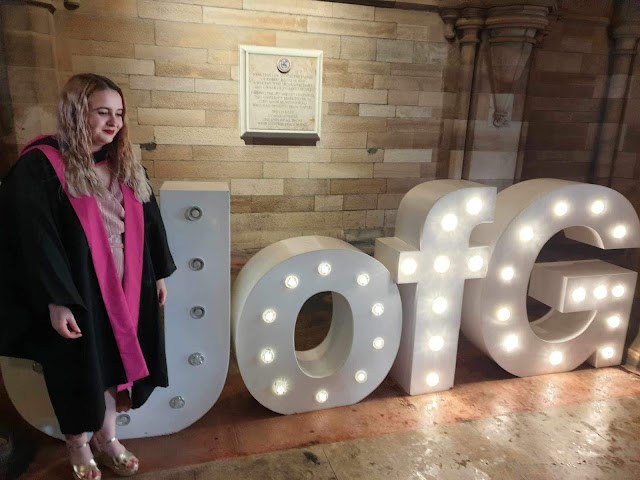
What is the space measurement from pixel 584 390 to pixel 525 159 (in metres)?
3.06

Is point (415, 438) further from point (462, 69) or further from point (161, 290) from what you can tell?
point (462, 69)

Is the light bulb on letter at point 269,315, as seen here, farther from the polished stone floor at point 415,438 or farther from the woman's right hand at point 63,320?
the woman's right hand at point 63,320

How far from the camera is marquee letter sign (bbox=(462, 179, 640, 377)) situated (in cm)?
291

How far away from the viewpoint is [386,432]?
2.55m

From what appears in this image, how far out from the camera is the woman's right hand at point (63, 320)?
1.83m

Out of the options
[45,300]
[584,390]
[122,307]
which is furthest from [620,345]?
[45,300]

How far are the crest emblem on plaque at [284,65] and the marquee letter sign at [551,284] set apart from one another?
2392 mm

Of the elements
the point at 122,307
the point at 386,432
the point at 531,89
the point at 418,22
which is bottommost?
the point at 386,432

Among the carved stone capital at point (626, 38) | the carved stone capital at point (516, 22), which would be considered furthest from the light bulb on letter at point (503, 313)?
the carved stone capital at point (626, 38)

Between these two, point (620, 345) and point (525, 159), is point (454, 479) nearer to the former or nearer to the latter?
point (620, 345)

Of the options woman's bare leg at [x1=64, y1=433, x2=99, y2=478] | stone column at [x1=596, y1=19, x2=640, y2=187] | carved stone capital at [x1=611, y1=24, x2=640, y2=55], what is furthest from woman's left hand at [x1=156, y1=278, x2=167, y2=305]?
carved stone capital at [x1=611, y1=24, x2=640, y2=55]

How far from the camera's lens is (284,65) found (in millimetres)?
4531

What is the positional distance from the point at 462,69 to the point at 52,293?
4386mm

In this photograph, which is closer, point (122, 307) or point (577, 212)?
point (122, 307)
